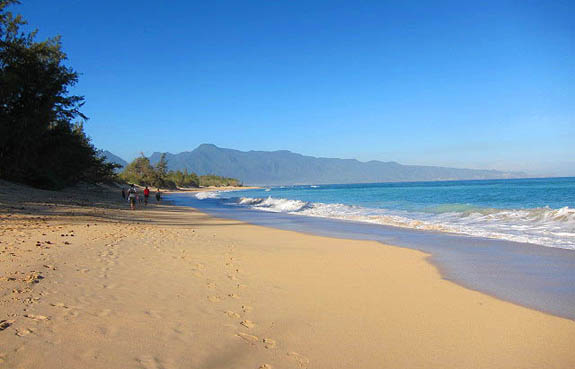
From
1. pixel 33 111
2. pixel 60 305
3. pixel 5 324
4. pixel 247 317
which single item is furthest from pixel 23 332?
pixel 33 111

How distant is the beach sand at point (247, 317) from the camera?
3.45 metres

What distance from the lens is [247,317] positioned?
14.9ft

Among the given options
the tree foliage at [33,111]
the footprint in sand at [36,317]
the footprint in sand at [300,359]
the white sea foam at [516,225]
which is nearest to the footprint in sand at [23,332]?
the footprint in sand at [36,317]

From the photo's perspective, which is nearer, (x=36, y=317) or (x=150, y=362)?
(x=150, y=362)

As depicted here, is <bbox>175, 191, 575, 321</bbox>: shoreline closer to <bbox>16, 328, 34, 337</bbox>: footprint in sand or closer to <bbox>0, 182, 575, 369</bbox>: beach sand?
<bbox>0, 182, 575, 369</bbox>: beach sand

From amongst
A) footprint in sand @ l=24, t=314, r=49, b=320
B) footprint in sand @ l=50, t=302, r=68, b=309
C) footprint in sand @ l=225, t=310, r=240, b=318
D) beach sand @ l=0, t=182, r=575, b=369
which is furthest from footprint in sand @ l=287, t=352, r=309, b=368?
footprint in sand @ l=50, t=302, r=68, b=309

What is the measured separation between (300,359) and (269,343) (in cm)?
46

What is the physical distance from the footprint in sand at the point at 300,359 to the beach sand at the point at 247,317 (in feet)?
0.03

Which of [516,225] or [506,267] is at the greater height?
[506,267]

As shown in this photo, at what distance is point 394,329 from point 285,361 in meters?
1.61

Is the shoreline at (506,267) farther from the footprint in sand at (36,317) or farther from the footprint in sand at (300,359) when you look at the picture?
the footprint in sand at (36,317)

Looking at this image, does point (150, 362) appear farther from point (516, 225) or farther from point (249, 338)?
point (516, 225)

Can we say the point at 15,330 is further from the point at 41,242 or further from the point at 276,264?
the point at 41,242

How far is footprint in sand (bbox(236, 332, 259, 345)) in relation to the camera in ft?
12.5
